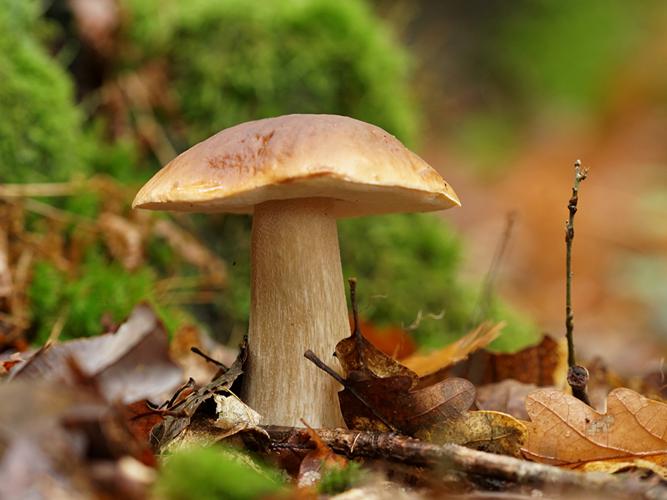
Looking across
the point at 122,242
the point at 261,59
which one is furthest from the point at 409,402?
the point at 261,59

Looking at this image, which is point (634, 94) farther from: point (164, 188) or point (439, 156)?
point (164, 188)

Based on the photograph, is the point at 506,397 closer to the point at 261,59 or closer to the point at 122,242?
the point at 122,242

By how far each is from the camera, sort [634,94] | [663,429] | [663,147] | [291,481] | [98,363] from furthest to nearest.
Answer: [634,94]
[663,147]
[663,429]
[291,481]
[98,363]

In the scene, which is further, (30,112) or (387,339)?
(387,339)

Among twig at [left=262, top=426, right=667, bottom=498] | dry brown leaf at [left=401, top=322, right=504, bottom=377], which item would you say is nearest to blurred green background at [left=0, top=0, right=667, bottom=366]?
dry brown leaf at [left=401, top=322, right=504, bottom=377]

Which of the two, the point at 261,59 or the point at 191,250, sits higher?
the point at 261,59

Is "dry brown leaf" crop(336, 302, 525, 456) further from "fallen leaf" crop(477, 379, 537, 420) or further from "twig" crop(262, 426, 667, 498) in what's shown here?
"fallen leaf" crop(477, 379, 537, 420)

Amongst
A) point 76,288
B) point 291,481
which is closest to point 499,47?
point 76,288
